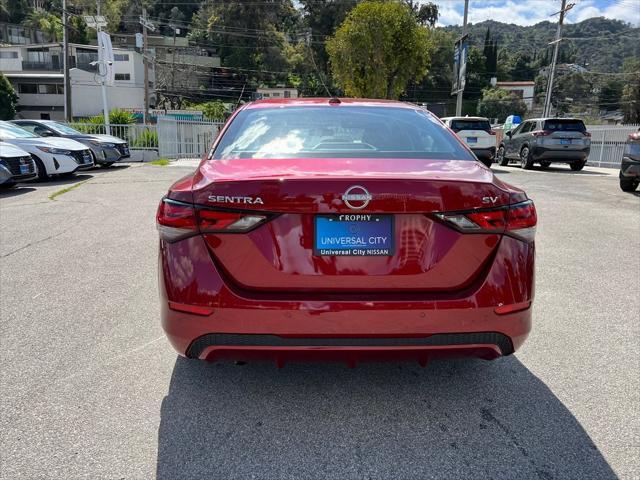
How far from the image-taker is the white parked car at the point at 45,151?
12.3 meters

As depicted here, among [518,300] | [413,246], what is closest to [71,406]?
[413,246]

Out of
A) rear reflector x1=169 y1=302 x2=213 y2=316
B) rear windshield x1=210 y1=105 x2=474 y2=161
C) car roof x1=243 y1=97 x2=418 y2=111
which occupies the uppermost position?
car roof x1=243 y1=97 x2=418 y2=111

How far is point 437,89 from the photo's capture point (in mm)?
75000

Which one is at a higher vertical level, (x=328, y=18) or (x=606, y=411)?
(x=328, y=18)

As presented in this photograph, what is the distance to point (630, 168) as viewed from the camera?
10547 millimetres

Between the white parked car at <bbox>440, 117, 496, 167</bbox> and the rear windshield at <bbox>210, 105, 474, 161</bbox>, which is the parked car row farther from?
the white parked car at <bbox>440, 117, 496, 167</bbox>

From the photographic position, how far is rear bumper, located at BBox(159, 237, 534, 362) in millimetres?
2291

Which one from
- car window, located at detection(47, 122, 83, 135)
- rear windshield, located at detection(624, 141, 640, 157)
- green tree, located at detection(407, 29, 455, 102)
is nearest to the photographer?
rear windshield, located at detection(624, 141, 640, 157)

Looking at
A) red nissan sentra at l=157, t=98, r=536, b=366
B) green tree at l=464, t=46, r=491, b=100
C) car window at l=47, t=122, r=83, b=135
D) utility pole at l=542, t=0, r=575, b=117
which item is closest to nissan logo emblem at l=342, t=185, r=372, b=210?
red nissan sentra at l=157, t=98, r=536, b=366

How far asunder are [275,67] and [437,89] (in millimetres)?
23802

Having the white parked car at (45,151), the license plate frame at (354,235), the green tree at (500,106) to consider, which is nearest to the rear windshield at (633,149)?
the license plate frame at (354,235)

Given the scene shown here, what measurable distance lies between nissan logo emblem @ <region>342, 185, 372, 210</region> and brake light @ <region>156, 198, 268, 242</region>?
37 cm

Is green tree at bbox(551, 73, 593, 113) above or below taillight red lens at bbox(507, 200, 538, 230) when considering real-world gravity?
above

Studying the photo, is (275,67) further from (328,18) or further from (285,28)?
(285,28)
